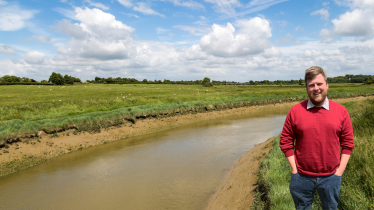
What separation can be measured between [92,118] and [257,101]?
33195 mm

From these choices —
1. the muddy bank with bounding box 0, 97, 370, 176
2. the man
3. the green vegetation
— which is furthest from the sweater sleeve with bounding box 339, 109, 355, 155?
the muddy bank with bounding box 0, 97, 370, 176

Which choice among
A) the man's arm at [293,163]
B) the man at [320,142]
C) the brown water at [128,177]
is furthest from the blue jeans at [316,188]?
the brown water at [128,177]

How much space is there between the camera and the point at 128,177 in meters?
10.7

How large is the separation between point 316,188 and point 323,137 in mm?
807

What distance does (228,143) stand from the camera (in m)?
17.0

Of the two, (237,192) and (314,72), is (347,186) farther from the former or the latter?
(237,192)

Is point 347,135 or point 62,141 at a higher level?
point 347,135

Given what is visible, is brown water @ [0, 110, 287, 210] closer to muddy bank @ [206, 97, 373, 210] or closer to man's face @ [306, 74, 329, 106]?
muddy bank @ [206, 97, 373, 210]

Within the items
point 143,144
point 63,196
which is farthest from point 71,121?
point 63,196

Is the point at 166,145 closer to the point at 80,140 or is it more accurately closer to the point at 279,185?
the point at 80,140

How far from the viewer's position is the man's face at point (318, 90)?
2980mm

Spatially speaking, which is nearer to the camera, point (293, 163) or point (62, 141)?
point (293, 163)

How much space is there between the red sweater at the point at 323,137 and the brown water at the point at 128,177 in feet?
18.7

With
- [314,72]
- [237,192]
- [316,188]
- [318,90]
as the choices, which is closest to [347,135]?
[318,90]
